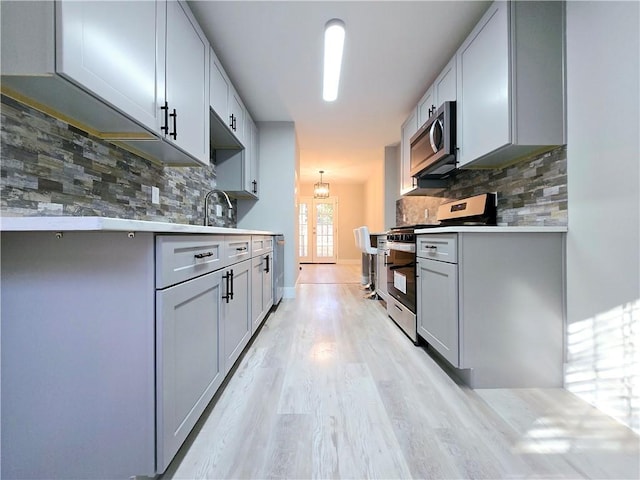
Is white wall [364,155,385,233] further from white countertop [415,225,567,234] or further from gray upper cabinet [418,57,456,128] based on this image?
white countertop [415,225,567,234]

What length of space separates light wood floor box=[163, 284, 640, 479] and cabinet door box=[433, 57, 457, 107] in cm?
206

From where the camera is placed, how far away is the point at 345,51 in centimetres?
229

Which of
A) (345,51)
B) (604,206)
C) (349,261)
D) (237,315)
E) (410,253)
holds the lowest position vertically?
(349,261)

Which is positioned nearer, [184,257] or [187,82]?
[184,257]

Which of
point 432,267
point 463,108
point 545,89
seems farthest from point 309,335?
point 545,89

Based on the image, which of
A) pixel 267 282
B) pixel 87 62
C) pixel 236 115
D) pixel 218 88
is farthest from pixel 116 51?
pixel 267 282

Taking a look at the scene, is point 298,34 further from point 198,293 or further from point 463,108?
point 198,293

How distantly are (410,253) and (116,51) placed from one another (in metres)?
2.09

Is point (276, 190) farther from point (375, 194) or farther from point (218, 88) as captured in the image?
point (375, 194)

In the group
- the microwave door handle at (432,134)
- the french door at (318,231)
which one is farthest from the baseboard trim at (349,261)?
the microwave door handle at (432,134)

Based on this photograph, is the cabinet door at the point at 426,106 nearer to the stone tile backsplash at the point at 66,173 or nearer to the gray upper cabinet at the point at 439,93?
the gray upper cabinet at the point at 439,93

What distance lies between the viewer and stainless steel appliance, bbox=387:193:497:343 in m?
2.18

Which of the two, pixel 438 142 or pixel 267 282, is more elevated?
pixel 438 142

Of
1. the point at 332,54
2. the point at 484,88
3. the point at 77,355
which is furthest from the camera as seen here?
the point at 332,54
